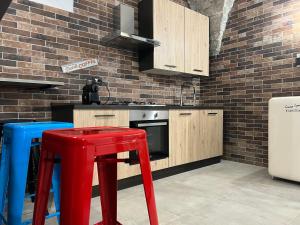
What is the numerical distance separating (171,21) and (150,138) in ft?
5.26

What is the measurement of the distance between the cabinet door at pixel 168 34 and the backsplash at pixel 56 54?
0.37 meters

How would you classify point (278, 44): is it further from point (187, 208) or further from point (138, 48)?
point (187, 208)

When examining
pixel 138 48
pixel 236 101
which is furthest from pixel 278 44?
pixel 138 48

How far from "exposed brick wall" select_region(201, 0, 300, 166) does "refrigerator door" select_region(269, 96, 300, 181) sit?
644mm

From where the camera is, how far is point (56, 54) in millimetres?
2449

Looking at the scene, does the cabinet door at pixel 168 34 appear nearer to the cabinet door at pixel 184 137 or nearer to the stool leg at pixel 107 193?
the cabinet door at pixel 184 137

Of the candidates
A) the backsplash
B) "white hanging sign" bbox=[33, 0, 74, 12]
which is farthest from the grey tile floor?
"white hanging sign" bbox=[33, 0, 74, 12]

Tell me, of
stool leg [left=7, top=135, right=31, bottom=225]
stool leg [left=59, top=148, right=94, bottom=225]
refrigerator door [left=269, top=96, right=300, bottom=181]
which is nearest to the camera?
stool leg [left=59, top=148, right=94, bottom=225]

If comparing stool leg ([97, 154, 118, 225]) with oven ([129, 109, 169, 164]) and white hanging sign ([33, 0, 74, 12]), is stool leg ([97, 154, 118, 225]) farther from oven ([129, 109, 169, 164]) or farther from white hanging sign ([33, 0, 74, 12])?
white hanging sign ([33, 0, 74, 12])

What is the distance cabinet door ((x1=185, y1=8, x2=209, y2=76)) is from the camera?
3342 millimetres

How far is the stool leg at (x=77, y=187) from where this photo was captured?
31.0 inches

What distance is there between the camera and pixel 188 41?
11.0 ft

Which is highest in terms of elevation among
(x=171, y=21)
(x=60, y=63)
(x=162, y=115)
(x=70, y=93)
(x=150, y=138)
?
(x=171, y=21)

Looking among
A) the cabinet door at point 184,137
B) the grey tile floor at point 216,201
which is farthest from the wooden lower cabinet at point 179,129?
the grey tile floor at point 216,201
